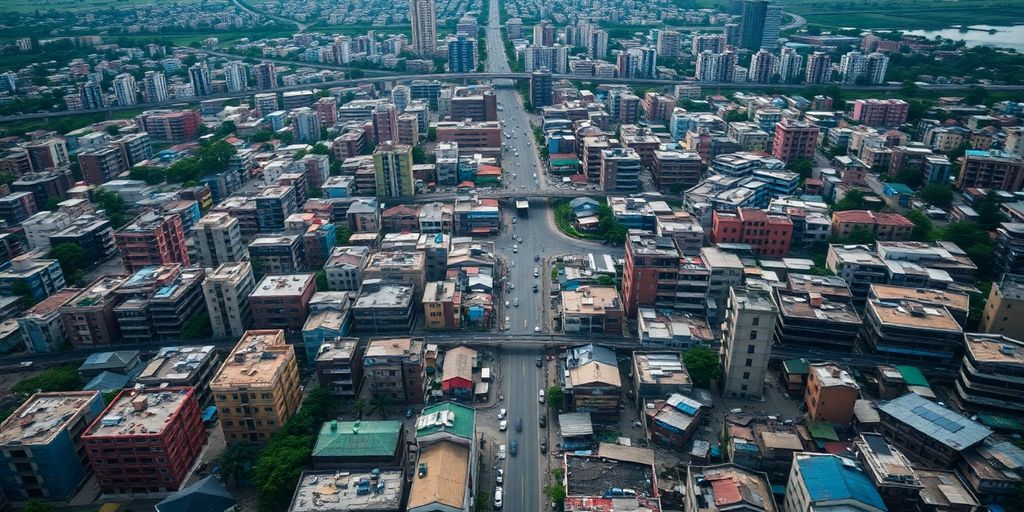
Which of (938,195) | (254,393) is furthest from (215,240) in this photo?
(938,195)

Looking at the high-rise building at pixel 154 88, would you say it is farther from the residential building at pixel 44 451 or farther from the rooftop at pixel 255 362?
the residential building at pixel 44 451

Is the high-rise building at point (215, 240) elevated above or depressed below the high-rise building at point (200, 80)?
below

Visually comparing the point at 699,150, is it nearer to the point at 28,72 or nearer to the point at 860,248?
the point at 860,248

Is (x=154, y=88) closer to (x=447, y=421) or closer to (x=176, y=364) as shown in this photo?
(x=176, y=364)

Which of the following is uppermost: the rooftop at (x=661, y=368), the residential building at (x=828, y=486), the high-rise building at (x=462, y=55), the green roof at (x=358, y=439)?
the high-rise building at (x=462, y=55)

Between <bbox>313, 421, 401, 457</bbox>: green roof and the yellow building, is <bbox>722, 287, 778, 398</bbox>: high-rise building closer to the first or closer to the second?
<bbox>313, 421, 401, 457</bbox>: green roof

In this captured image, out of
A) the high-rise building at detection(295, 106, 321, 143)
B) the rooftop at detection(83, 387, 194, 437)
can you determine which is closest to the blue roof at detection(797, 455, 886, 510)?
the rooftop at detection(83, 387, 194, 437)

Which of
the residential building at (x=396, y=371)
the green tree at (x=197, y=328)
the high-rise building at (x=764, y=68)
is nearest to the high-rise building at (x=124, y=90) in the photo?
the green tree at (x=197, y=328)
